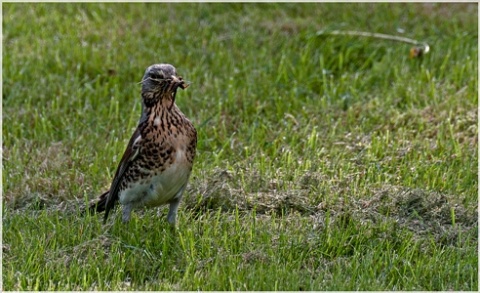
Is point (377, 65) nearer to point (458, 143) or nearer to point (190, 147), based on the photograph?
point (458, 143)

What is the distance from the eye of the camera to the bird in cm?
582

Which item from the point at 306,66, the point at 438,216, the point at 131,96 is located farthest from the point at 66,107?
the point at 438,216

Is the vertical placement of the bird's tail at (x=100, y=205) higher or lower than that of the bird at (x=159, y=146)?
lower

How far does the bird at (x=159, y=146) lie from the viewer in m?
5.82

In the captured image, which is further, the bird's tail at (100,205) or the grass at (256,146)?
the bird's tail at (100,205)

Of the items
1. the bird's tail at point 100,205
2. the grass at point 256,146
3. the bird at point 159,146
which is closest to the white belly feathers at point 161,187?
the bird at point 159,146

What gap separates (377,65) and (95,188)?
3.13m

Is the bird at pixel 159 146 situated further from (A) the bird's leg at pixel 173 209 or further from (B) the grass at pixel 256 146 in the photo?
(B) the grass at pixel 256 146

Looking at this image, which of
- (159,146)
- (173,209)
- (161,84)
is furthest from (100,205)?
(161,84)

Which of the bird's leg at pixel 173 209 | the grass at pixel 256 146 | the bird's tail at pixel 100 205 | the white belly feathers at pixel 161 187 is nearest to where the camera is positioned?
the grass at pixel 256 146

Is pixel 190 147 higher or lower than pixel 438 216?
higher

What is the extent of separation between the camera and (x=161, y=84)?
5.79 metres

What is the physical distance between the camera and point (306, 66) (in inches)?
349

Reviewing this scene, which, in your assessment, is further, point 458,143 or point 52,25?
point 52,25
